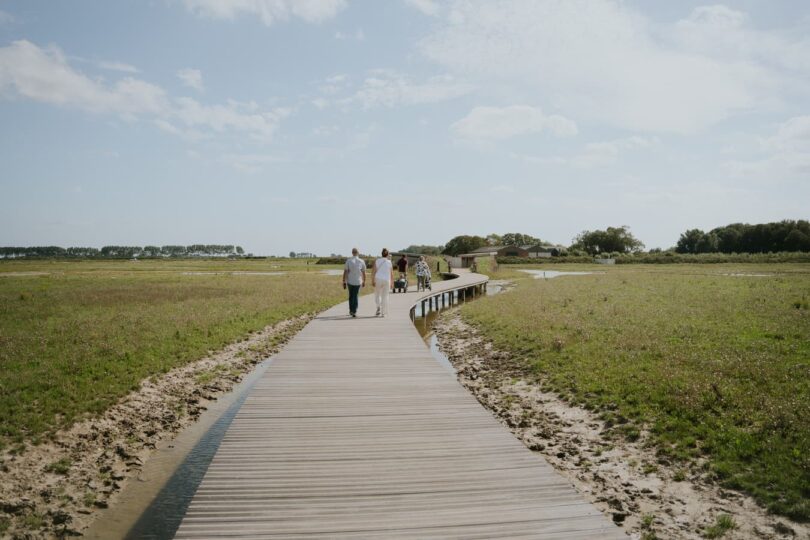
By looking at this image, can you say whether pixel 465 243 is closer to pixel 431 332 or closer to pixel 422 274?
pixel 422 274

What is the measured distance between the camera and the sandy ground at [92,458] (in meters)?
5.28

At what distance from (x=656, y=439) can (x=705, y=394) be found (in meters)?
1.71

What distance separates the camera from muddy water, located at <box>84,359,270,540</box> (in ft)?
17.1

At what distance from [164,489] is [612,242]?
124875 mm

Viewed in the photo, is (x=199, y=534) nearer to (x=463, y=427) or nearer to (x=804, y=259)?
(x=463, y=427)

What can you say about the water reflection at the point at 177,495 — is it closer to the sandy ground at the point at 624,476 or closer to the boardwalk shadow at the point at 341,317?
the sandy ground at the point at 624,476

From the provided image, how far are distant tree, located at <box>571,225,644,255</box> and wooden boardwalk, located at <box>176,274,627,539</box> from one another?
383 ft

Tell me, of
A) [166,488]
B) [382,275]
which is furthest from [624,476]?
[382,275]

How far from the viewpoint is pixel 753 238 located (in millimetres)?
90375

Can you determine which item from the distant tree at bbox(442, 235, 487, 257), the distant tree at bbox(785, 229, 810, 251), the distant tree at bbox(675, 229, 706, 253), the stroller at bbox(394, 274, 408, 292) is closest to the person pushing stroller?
the stroller at bbox(394, 274, 408, 292)

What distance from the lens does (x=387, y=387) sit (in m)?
8.02

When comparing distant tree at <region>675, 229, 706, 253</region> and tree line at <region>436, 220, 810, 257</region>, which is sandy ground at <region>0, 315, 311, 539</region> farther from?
distant tree at <region>675, 229, 706, 253</region>

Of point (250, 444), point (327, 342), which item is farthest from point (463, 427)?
point (327, 342)

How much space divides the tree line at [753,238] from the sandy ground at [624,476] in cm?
9699
